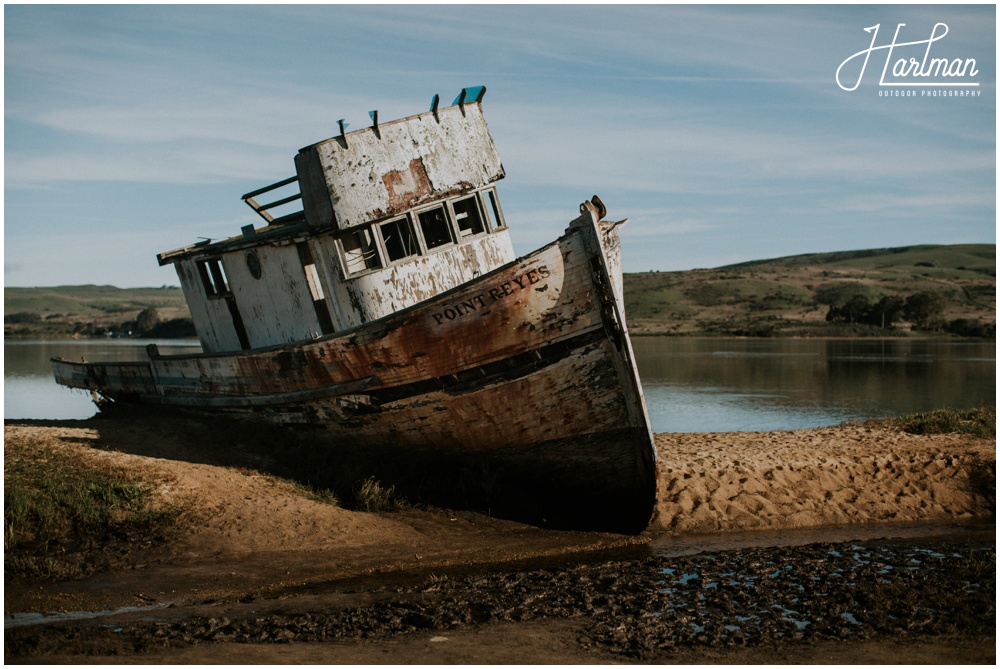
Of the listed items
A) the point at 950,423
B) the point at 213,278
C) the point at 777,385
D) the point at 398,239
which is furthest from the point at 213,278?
the point at 777,385

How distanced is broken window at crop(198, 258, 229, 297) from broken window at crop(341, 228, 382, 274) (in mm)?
2662

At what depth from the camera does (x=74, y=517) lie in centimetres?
880

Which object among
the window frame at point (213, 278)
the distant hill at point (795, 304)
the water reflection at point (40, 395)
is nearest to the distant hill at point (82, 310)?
the distant hill at point (795, 304)

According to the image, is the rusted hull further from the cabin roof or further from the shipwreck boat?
the cabin roof

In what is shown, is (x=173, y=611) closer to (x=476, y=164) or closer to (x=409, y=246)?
(x=409, y=246)

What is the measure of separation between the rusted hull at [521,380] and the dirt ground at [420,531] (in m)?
0.80

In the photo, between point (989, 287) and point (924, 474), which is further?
point (989, 287)

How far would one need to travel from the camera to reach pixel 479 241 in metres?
11.7

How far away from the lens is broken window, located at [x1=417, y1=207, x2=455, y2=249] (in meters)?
11.6

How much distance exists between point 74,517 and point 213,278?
5.02 m

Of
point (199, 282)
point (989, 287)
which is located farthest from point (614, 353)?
point (989, 287)

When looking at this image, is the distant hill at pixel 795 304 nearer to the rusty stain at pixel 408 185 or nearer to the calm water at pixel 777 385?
the calm water at pixel 777 385

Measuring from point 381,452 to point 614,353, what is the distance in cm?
319

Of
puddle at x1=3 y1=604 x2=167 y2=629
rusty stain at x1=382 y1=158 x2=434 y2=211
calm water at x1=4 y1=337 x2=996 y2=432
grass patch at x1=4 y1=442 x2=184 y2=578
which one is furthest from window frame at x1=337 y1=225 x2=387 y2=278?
calm water at x1=4 y1=337 x2=996 y2=432
